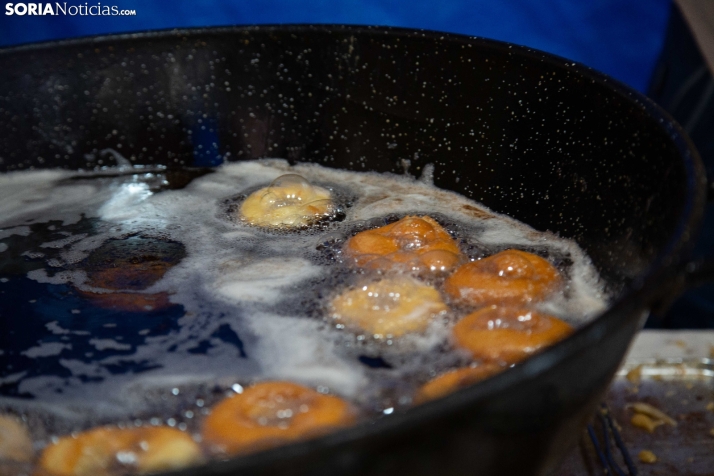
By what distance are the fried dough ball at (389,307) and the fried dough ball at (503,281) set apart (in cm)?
3

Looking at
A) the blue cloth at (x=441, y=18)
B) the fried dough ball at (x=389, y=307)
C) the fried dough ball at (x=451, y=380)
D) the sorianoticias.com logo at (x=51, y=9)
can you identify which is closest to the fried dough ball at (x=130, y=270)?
the fried dough ball at (x=389, y=307)

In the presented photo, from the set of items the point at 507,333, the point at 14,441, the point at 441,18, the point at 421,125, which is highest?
the point at 441,18

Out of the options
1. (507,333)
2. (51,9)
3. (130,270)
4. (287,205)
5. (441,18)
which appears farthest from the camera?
(441,18)

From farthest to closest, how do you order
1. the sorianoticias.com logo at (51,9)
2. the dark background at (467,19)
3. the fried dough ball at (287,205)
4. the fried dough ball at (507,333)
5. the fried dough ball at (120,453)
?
the dark background at (467,19)
the sorianoticias.com logo at (51,9)
the fried dough ball at (287,205)
the fried dough ball at (507,333)
the fried dough ball at (120,453)

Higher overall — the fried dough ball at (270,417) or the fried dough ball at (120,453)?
the fried dough ball at (270,417)

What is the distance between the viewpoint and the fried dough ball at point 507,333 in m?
0.64

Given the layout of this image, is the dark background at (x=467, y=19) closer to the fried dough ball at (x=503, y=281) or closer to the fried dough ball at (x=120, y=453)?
the fried dough ball at (x=503, y=281)

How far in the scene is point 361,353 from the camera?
711 millimetres

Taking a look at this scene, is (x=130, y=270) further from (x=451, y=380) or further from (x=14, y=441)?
(x=451, y=380)

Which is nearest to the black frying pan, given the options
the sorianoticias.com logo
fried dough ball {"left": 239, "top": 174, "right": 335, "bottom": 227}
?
fried dough ball {"left": 239, "top": 174, "right": 335, "bottom": 227}

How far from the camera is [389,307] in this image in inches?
30.0

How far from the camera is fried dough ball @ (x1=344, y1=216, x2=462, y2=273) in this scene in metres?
0.85

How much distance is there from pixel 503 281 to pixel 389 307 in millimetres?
146

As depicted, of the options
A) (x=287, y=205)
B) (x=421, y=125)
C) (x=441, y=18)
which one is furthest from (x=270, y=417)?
(x=441, y=18)
